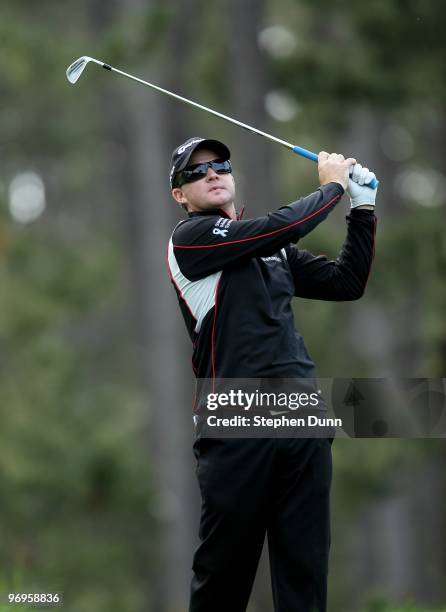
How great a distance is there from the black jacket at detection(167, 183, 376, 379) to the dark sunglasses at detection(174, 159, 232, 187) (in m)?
0.18

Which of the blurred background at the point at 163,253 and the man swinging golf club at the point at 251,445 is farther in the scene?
the blurred background at the point at 163,253

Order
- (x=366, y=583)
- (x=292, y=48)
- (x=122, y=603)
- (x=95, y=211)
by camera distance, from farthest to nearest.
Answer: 1. (x=95, y=211)
2. (x=366, y=583)
3. (x=122, y=603)
4. (x=292, y=48)

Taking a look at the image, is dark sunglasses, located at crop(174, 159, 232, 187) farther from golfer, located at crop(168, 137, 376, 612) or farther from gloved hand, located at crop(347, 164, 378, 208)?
gloved hand, located at crop(347, 164, 378, 208)

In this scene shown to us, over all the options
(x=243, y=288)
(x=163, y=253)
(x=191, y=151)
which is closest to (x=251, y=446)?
(x=243, y=288)

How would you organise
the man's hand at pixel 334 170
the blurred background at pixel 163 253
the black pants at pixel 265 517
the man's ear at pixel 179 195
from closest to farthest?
the black pants at pixel 265 517 < the man's hand at pixel 334 170 < the man's ear at pixel 179 195 < the blurred background at pixel 163 253

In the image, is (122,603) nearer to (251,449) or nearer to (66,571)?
(66,571)

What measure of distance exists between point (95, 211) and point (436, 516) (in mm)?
10522

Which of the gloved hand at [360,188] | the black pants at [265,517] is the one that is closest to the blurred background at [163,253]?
the black pants at [265,517]

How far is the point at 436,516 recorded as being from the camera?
1880cm

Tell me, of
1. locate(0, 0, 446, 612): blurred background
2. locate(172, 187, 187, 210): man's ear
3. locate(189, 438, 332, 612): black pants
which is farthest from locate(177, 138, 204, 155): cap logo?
locate(0, 0, 446, 612): blurred background

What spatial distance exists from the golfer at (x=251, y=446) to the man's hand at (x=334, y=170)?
0.28ft

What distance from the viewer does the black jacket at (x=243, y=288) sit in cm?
482

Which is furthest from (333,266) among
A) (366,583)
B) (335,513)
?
(366,583)

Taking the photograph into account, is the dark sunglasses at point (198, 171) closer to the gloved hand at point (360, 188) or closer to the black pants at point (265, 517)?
the gloved hand at point (360, 188)
